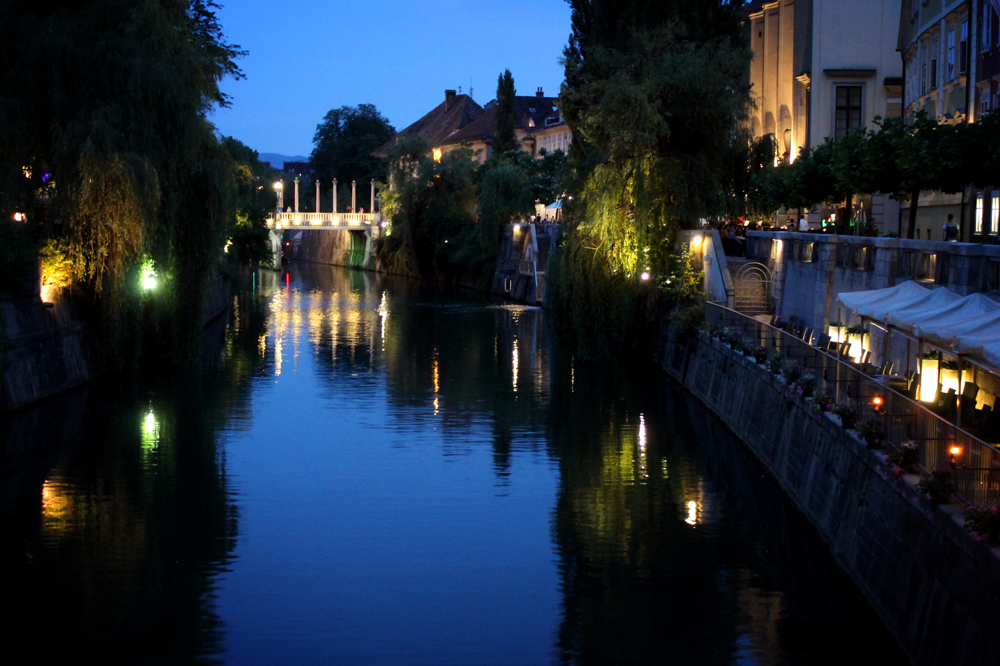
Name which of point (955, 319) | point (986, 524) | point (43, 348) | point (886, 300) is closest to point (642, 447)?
point (886, 300)

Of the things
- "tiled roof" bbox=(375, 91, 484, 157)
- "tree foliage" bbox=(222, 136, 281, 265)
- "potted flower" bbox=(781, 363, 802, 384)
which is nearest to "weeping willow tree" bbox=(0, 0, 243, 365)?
"potted flower" bbox=(781, 363, 802, 384)

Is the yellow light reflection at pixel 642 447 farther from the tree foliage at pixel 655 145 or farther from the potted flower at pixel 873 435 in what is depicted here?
the tree foliage at pixel 655 145

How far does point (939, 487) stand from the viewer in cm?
1077

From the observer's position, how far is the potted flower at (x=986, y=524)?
941 centimetres

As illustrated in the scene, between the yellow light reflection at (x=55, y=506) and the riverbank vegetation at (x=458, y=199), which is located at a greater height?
the riverbank vegetation at (x=458, y=199)

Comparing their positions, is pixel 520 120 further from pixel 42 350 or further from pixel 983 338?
pixel 983 338

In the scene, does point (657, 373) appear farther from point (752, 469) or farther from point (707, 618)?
point (707, 618)

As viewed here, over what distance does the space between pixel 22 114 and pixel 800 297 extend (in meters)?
17.8

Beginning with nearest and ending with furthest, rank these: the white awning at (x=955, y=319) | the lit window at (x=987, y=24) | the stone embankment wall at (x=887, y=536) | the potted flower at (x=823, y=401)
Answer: the stone embankment wall at (x=887, y=536), the white awning at (x=955, y=319), the potted flower at (x=823, y=401), the lit window at (x=987, y=24)

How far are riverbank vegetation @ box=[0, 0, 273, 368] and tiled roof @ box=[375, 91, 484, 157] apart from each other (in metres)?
77.4

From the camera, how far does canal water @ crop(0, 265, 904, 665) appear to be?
1262 cm

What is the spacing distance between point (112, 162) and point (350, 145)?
90723 millimetres

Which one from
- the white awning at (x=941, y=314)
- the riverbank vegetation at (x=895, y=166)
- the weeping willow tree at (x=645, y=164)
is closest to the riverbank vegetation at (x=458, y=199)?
the weeping willow tree at (x=645, y=164)

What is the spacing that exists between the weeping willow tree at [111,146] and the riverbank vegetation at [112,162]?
0.09 ft
